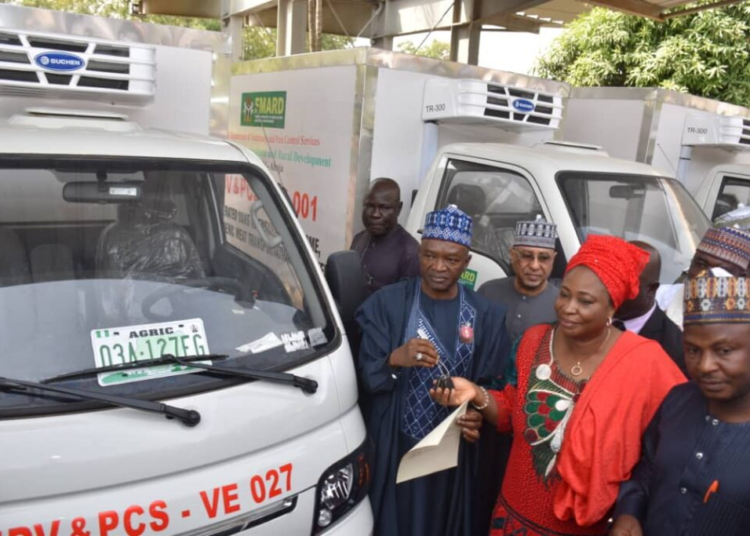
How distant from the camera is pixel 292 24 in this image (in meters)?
12.4

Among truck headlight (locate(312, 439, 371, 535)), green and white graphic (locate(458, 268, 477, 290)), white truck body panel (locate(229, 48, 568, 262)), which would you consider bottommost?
truck headlight (locate(312, 439, 371, 535))

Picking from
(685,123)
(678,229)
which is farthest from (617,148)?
(678,229)

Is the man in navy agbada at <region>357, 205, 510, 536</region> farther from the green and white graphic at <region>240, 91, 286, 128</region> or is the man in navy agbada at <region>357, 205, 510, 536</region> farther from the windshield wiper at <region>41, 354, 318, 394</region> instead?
the green and white graphic at <region>240, 91, 286, 128</region>

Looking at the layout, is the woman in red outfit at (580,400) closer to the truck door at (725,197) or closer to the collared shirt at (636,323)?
the collared shirt at (636,323)

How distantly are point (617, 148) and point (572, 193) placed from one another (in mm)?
3283

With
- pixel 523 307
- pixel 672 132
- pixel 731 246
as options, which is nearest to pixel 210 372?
pixel 523 307

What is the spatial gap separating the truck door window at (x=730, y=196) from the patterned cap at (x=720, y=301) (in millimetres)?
4995

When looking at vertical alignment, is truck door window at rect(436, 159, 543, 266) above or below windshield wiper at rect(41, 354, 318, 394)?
above

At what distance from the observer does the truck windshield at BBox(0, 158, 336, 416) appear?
2.03 meters

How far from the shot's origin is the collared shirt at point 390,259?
4203 millimetres

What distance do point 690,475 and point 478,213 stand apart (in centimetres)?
306

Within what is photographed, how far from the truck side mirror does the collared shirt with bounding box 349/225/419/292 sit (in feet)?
4.55

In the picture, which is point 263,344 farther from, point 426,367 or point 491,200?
point 491,200

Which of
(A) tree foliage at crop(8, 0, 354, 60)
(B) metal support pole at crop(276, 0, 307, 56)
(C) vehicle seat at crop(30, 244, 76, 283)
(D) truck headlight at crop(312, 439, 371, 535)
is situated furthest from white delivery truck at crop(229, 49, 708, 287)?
(A) tree foliage at crop(8, 0, 354, 60)
